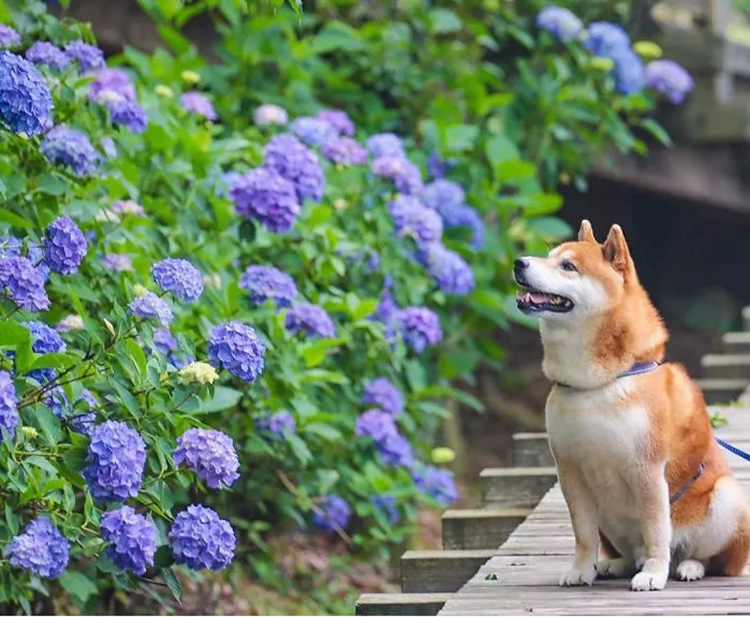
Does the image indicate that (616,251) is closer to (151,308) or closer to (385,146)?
(151,308)

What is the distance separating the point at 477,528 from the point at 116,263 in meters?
1.36

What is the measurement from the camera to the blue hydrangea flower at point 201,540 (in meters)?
3.52

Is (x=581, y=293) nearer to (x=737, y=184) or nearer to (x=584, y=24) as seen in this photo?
(x=584, y=24)

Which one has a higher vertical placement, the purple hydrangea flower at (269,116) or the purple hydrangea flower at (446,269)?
the purple hydrangea flower at (269,116)

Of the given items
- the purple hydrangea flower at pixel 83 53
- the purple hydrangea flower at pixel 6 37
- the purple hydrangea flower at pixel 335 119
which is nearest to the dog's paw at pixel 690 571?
the purple hydrangea flower at pixel 6 37

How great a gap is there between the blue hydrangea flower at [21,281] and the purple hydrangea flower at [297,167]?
1.79 meters

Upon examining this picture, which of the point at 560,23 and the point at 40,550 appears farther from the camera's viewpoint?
the point at 560,23

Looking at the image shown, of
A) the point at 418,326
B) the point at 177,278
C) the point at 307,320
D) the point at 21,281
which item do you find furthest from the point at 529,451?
the point at 21,281

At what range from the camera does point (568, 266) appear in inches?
148

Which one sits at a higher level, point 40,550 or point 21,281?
point 21,281

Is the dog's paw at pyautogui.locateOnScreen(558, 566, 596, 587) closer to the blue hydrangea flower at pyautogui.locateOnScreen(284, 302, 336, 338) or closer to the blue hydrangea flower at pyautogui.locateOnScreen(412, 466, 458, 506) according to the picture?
the blue hydrangea flower at pyautogui.locateOnScreen(284, 302, 336, 338)

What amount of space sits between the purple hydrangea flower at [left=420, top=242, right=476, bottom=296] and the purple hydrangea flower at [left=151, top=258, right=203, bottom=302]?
8.80 ft

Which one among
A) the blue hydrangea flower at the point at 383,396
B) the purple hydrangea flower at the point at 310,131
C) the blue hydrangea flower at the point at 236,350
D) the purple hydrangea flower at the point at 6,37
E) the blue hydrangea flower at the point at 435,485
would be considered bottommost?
the blue hydrangea flower at the point at 435,485

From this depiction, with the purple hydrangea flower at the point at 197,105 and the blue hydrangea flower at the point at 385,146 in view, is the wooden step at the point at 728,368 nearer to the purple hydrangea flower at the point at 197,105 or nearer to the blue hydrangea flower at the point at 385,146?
the blue hydrangea flower at the point at 385,146
